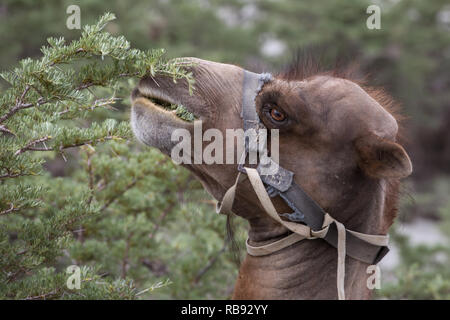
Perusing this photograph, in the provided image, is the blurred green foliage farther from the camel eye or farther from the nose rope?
the camel eye

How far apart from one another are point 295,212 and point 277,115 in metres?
0.54

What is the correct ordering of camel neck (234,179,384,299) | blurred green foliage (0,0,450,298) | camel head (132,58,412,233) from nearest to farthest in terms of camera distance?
camel head (132,58,412,233) < camel neck (234,179,384,299) < blurred green foliage (0,0,450,298)

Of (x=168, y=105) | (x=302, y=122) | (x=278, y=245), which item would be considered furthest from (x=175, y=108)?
(x=278, y=245)

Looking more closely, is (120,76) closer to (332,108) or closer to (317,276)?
(332,108)

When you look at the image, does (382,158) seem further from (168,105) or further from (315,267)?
(168,105)

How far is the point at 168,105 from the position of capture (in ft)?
10.3

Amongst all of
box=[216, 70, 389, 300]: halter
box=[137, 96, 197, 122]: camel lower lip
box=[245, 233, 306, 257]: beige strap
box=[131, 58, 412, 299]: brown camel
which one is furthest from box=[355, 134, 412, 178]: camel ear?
box=[137, 96, 197, 122]: camel lower lip

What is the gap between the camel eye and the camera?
302 cm

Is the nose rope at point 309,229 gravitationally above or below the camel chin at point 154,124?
below

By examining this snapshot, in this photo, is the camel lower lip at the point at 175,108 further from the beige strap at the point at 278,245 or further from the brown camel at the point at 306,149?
the beige strap at the point at 278,245

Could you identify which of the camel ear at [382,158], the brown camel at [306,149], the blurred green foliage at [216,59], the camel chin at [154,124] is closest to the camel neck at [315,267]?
the brown camel at [306,149]

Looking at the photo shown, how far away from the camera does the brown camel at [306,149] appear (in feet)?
9.65

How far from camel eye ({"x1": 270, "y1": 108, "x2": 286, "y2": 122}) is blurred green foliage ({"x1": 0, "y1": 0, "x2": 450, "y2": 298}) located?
2.06 feet

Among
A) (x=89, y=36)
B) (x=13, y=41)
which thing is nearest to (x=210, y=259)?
(x=89, y=36)
